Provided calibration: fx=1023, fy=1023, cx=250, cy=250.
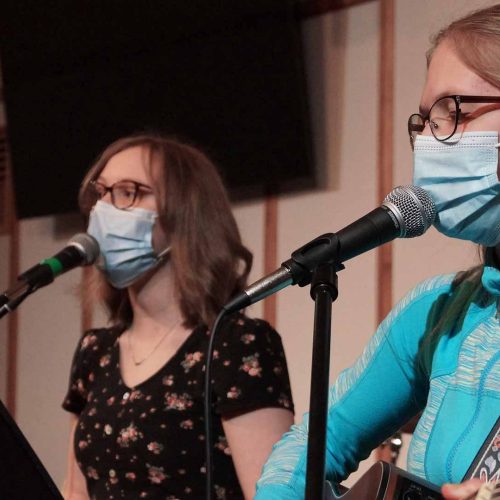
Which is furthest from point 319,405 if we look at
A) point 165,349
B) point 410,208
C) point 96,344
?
point 96,344

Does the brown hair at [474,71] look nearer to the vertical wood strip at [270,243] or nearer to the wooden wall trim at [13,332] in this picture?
the vertical wood strip at [270,243]

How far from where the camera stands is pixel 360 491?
54.6 inches

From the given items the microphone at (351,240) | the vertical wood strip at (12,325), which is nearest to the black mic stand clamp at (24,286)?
the microphone at (351,240)

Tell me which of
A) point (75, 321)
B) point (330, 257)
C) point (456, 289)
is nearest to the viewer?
point (330, 257)

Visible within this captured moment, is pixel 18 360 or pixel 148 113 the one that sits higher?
pixel 148 113

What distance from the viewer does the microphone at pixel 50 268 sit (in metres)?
1.98

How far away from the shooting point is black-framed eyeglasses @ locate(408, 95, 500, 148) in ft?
4.84

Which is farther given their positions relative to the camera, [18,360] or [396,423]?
[18,360]

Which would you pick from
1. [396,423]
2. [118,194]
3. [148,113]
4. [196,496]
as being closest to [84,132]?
[148,113]

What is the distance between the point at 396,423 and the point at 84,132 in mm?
2981

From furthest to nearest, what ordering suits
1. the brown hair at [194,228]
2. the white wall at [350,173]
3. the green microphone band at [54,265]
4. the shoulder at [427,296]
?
the white wall at [350,173] → the brown hair at [194,228] → the green microphone band at [54,265] → the shoulder at [427,296]

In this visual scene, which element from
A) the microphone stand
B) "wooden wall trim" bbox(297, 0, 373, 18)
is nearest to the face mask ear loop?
the microphone stand

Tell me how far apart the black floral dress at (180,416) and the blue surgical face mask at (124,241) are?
0.23 meters

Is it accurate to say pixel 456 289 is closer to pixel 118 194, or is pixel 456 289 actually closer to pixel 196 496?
pixel 196 496
